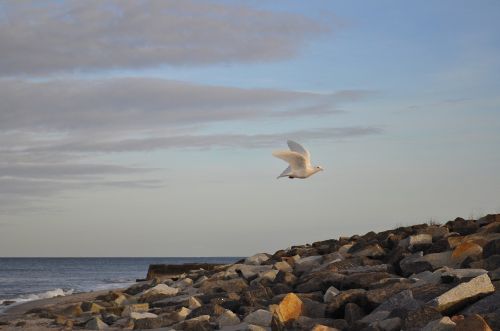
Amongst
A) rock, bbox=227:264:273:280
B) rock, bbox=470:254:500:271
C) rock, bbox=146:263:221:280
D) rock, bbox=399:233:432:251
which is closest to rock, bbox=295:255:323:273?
rock, bbox=227:264:273:280

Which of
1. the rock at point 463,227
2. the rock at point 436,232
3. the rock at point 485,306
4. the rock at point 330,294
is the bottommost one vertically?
the rock at point 485,306

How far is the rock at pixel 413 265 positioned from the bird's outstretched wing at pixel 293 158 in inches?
248

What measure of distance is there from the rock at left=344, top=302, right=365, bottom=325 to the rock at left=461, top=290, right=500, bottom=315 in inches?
41.1

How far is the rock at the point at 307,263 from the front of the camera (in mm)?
12773

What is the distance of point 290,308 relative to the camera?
28.4 feet

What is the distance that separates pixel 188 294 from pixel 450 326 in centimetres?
737

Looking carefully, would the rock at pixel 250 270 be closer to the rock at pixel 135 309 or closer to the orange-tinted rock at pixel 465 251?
the rock at pixel 135 309

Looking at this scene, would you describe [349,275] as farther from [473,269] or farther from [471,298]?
[471,298]

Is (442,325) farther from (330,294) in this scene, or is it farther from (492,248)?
(492,248)

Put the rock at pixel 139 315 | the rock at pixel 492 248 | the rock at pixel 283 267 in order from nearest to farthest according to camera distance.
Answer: the rock at pixel 492 248 < the rock at pixel 139 315 < the rock at pixel 283 267

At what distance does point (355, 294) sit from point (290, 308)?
708 millimetres

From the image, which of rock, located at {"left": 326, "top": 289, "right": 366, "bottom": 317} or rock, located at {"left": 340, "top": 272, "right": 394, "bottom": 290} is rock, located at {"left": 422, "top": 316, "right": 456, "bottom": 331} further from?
rock, located at {"left": 340, "top": 272, "right": 394, "bottom": 290}

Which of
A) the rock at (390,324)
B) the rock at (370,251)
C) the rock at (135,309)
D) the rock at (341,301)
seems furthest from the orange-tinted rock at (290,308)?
the rock at (135,309)

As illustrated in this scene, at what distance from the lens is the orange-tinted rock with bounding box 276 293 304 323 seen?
8477 mm
